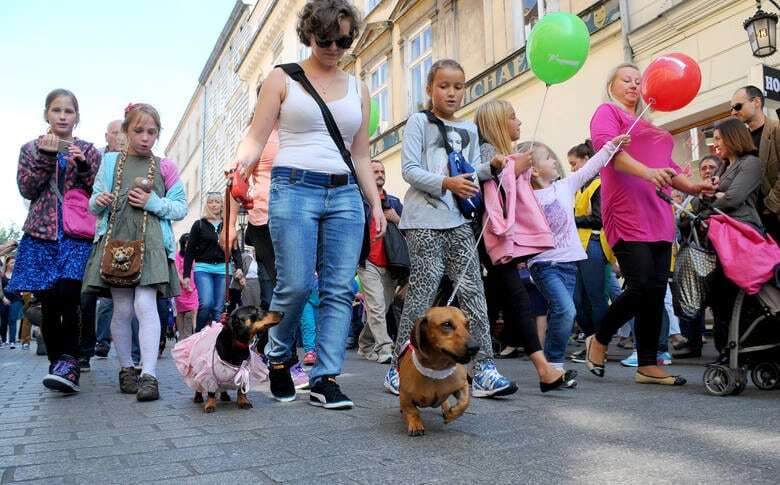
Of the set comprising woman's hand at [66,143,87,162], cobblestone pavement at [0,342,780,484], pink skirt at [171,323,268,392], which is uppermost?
woman's hand at [66,143,87,162]

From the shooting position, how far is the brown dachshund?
274 cm

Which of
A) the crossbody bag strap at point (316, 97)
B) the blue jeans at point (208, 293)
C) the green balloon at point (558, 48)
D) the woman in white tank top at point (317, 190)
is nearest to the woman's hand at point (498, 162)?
the woman in white tank top at point (317, 190)

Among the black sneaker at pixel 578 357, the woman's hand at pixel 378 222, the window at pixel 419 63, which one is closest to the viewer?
the woman's hand at pixel 378 222

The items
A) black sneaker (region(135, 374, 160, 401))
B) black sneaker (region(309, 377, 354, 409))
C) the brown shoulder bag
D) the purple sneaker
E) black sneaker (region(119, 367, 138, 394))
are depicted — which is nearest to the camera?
black sneaker (region(309, 377, 354, 409))

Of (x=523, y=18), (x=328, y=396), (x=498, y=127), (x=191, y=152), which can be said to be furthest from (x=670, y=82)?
(x=191, y=152)

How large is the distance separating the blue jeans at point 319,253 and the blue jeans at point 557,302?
1712 millimetres

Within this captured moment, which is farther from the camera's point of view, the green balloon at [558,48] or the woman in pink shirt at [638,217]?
the green balloon at [558,48]

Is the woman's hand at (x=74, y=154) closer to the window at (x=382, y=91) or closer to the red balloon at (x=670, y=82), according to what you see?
the red balloon at (x=670, y=82)

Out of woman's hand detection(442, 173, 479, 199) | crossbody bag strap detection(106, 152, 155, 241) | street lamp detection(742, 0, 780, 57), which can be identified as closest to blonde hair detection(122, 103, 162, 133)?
crossbody bag strap detection(106, 152, 155, 241)

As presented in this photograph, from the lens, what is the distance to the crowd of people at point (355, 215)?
138 inches

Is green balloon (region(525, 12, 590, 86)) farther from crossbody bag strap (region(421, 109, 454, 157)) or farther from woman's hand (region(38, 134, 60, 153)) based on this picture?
woman's hand (region(38, 134, 60, 153))

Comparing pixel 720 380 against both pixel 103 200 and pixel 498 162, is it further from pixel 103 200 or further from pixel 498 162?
pixel 103 200

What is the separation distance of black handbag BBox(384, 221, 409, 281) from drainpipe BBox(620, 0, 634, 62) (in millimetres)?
5632

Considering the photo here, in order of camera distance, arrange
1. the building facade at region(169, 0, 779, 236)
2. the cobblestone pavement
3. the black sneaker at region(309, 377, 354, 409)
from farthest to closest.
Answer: the building facade at region(169, 0, 779, 236), the black sneaker at region(309, 377, 354, 409), the cobblestone pavement
